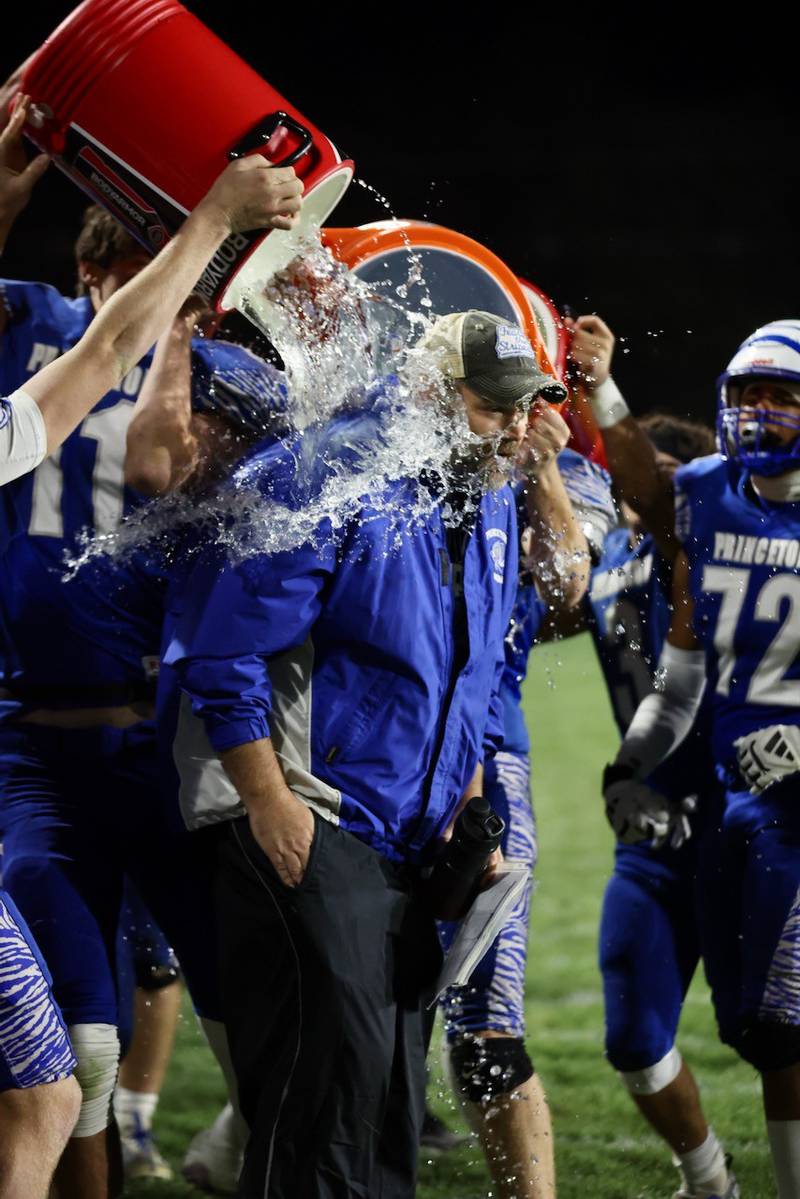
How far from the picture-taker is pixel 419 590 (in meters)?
2.64

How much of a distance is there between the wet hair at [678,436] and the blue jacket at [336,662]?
180 centimetres

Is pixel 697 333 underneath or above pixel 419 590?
underneath

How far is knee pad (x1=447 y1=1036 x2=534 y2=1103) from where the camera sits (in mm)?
3211

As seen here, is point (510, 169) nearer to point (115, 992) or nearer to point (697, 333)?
point (697, 333)

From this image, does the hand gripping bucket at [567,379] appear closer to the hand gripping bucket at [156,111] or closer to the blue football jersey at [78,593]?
the blue football jersey at [78,593]

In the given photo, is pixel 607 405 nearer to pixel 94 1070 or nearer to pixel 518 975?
pixel 518 975

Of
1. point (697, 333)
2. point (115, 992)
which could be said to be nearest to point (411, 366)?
point (115, 992)

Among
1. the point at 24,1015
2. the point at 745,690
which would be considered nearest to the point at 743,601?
the point at 745,690

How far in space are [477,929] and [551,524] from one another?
1.00m

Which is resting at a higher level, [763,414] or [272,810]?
[763,414]

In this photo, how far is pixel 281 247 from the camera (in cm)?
287

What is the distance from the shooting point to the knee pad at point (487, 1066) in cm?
321

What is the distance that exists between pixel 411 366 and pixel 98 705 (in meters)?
0.92

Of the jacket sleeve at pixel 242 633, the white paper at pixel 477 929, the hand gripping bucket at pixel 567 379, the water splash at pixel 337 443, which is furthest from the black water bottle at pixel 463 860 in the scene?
the hand gripping bucket at pixel 567 379
